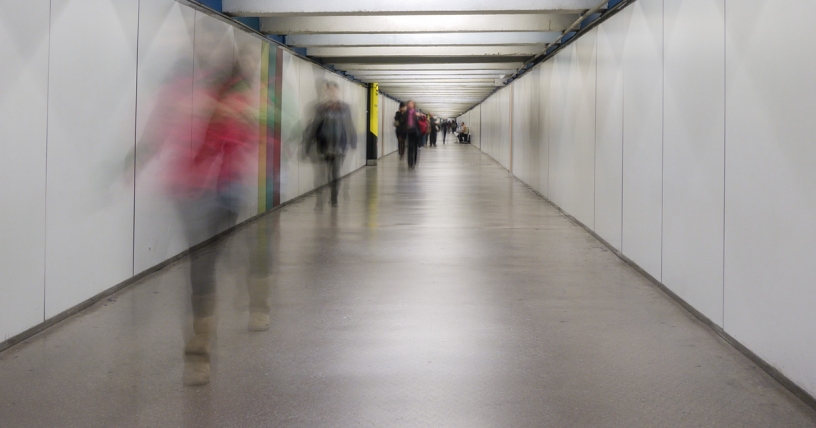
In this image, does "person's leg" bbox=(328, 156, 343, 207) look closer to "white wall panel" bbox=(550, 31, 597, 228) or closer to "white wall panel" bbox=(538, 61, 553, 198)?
"white wall panel" bbox=(550, 31, 597, 228)

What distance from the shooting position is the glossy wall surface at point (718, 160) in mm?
3603

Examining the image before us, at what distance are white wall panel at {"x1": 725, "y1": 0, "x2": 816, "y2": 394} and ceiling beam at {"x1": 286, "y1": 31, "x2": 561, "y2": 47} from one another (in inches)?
316

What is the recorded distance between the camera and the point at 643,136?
6.52m

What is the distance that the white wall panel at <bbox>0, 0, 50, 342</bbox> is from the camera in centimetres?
420

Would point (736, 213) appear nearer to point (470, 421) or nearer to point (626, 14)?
point (470, 421)

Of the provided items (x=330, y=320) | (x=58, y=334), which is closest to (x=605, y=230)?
(x=330, y=320)

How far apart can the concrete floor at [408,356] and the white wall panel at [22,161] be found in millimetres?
304

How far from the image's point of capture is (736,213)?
4.33 m

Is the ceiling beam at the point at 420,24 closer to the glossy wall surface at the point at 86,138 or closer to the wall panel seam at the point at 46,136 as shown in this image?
the glossy wall surface at the point at 86,138

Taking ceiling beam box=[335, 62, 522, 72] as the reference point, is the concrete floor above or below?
below

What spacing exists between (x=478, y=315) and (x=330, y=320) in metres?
1.07

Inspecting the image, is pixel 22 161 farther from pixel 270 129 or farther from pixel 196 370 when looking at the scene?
pixel 270 129

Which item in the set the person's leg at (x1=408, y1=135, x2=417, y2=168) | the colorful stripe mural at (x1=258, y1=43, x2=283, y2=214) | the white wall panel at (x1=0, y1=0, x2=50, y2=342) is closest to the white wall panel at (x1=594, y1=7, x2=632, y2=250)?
the colorful stripe mural at (x1=258, y1=43, x2=283, y2=214)

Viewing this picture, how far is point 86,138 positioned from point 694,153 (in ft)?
14.5
